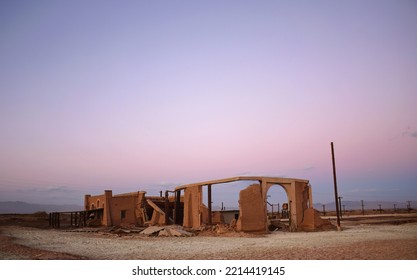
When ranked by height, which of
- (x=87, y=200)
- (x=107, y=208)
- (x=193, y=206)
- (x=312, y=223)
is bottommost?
(x=312, y=223)

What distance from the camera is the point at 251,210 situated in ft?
65.3

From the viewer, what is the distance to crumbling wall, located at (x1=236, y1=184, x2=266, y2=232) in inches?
774

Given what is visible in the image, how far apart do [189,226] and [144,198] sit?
7.82 metres

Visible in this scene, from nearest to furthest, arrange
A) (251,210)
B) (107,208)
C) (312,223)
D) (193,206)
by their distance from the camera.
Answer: (251,210)
(312,223)
(193,206)
(107,208)

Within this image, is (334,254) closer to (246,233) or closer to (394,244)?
(394,244)

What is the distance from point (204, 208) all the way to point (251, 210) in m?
5.37

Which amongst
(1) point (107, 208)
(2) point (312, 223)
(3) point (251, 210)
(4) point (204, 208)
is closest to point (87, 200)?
(1) point (107, 208)

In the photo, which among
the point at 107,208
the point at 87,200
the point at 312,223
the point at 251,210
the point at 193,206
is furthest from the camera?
the point at 87,200

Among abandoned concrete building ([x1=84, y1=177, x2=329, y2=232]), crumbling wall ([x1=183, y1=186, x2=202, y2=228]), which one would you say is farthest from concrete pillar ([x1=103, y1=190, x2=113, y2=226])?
crumbling wall ([x1=183, y1=186, x2=202, y2=228])

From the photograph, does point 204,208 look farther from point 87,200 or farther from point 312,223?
point 87,200

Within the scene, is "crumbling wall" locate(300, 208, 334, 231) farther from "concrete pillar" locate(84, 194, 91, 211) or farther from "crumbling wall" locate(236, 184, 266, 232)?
"concrete pillar" locate(84, 194, 91, 211)

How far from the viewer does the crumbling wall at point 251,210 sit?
64.5 ft

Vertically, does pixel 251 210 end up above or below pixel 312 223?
above

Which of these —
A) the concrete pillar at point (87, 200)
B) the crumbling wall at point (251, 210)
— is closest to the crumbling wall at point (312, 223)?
the crumbling wall at point (251, 210)
